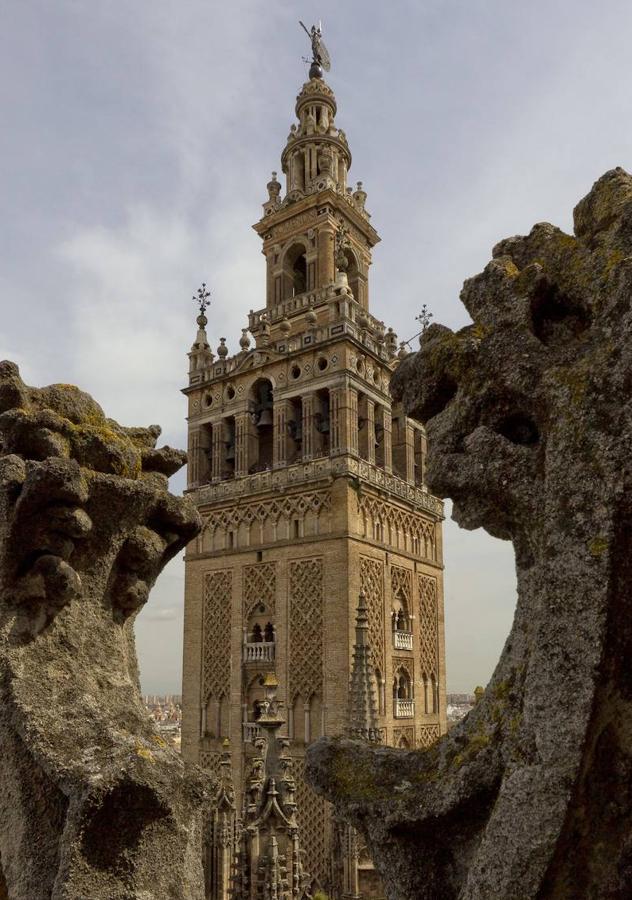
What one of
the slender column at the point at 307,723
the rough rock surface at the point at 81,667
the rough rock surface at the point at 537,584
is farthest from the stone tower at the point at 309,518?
the rough rock surface at the point at 537,584

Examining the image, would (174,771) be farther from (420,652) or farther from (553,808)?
(420,652)

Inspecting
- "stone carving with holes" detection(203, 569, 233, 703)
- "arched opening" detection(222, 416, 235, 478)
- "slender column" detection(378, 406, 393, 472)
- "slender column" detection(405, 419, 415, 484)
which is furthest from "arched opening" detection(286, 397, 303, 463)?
"stone carving with holes" detection(203, 569, 233, 703)

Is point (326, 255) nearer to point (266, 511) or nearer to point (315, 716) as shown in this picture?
point (266, 511)

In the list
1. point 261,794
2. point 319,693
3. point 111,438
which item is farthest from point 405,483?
point 111,438

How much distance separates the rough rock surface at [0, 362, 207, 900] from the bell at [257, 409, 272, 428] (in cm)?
2162

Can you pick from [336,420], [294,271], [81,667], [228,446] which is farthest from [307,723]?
[81,667]

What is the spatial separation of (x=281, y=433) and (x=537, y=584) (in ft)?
71.8

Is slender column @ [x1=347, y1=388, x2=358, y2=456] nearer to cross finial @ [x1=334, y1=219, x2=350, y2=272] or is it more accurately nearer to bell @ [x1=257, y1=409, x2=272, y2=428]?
bell @ [x1=257, y1=409, x2=272, y2=428]

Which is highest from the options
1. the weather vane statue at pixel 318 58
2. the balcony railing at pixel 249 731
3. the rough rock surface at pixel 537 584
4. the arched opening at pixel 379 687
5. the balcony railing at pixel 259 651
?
the weather vane statue at pixel 318 58

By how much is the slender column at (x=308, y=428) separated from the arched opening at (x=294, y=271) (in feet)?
16.6

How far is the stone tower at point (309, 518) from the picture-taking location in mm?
21734

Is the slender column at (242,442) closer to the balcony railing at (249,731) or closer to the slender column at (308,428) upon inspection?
the slender column at (308,428)

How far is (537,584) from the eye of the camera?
212 cm

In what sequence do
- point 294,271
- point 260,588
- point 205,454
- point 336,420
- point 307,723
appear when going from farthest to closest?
point 294,271 → point 205,454 → point 260,588 → point 336,420 → point 307,723
